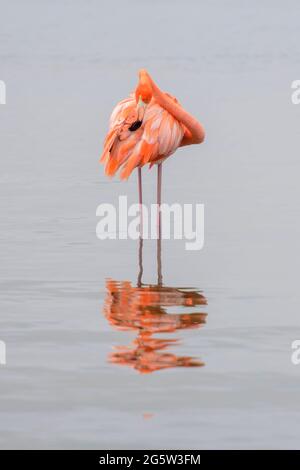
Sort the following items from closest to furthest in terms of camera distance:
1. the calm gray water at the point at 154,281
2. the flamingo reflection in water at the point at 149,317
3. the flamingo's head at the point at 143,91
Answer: the calm gray water at the point at 154,281 < the flamingo reflection in water at the point at 149,317 < the flamingo's head at the point at 143,91

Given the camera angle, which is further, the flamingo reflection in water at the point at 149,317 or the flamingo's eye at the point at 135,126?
the flamingo's eye at the point at 135,126

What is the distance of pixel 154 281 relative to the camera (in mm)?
10062

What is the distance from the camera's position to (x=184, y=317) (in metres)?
8.88

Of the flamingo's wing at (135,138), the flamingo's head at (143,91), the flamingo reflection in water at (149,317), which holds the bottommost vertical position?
the flamingo reflection in water at (149,317)

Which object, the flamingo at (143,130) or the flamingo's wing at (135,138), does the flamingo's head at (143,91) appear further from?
the flamingo's wing at (135,138)

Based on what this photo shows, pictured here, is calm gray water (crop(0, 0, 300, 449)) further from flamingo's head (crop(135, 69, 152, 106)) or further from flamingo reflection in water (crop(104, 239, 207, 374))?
flamingo's head (crop(135, 69, 152, 106))

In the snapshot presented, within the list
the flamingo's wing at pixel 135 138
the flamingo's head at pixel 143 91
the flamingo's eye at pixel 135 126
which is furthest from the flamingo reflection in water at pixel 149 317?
the flamingo's head at pixel 143 91

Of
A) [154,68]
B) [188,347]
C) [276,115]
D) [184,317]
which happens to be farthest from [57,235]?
[154,68]

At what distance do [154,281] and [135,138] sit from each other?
2158 millimetres

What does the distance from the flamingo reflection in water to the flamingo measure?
4.79ft

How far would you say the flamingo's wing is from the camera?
464 inches

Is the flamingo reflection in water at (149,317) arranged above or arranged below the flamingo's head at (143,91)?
below

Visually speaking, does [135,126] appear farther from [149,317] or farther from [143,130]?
[149,317]

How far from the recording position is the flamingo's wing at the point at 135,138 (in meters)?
11.8
